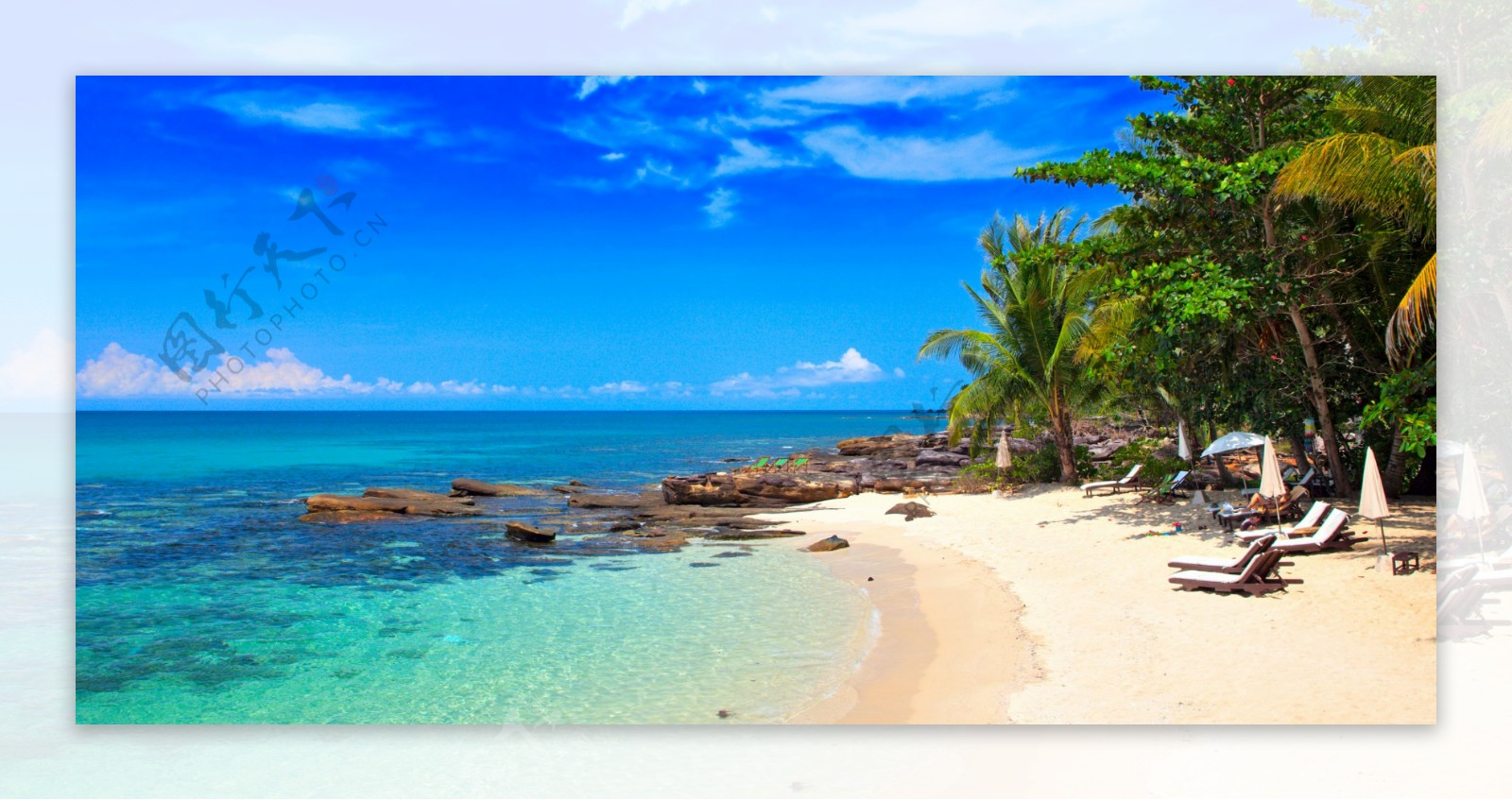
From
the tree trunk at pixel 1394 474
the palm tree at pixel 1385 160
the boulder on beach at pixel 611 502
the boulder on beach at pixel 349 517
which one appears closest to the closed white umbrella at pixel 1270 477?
the palm tree at pixel 1385 160

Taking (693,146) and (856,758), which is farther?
(693,146)

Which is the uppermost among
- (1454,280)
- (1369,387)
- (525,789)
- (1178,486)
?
(1454,280)

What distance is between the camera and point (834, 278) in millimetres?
21953

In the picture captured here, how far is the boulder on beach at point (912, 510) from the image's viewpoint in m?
16.8

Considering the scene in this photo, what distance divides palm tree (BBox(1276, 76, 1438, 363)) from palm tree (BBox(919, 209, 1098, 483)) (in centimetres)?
870

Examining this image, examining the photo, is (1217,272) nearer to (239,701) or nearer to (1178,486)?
(1178,486)

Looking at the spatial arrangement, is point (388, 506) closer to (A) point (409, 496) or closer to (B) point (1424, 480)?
(A) point (409, 496)

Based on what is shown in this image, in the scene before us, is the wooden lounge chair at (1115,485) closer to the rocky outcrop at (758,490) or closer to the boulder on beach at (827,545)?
the boulder on beach at (827,545)

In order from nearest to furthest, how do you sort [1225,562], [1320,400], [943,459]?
[1225,562]
[1320,400]
[943,459]

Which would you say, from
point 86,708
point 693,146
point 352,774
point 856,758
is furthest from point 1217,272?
point 86,708

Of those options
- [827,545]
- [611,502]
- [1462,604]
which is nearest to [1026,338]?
[827,545]

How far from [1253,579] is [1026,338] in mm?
10285

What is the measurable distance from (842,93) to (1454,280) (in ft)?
16.1

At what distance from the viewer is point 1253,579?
8648 millimetres
